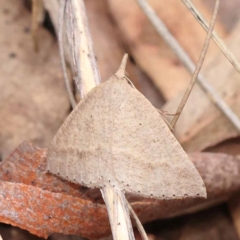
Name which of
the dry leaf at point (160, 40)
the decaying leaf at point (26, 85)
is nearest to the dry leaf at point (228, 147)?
the dry leaf at point (160, 40)

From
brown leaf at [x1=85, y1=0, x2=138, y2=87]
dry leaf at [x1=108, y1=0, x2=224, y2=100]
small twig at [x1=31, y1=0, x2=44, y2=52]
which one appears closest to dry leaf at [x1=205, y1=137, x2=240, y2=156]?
dry leaf at [x1=108, y1=0, x2=224, y2=100]

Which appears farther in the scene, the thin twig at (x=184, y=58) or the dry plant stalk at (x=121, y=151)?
the thin twig at (x=184, y=58)

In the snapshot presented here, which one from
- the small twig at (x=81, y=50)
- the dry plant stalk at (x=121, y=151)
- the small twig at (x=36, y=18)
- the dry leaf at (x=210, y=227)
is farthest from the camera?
the small twig at (x=36, y=18)

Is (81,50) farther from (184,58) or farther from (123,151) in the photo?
(184,58)

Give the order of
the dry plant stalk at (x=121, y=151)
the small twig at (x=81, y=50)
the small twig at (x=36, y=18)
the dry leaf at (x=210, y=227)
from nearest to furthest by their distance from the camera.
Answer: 1. the dry plant stalk at (x=121, y=151)
2. the small twig at (x=81, y=50)
3. the dry leaf at (x=210, y=227)
4. the small twig at (x=36, y=18)

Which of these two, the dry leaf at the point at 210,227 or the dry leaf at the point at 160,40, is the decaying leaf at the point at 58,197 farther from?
the dry leaf at the point at 160,40

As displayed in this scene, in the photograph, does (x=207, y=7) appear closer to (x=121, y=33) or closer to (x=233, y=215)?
(x=121, y=33)

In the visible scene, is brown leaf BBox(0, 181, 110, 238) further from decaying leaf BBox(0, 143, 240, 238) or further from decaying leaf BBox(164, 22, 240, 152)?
decaying leaf BBox(164, 22, 240, 152)
